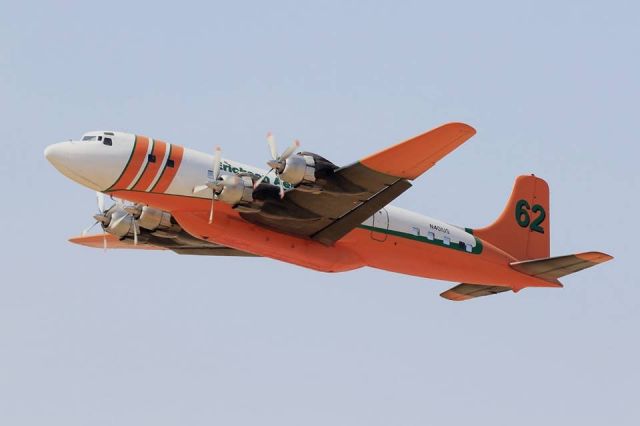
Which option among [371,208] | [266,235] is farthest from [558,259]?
[266,235]

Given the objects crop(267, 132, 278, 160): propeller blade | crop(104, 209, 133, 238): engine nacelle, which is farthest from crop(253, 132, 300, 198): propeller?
crop(104, 209, 133, 238): engine nacelle

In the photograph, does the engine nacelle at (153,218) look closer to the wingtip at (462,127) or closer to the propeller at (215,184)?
the propeller at (215,184)

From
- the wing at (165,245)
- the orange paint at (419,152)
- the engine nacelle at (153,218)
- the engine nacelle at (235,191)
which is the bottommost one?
the wing at (165,245)

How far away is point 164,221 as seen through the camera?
113ft

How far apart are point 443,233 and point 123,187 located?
33.2 feet

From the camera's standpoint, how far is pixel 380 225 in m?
34.4

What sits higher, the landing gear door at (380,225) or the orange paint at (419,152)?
the orange paint at (419,152)

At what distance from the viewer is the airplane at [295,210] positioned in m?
30.8

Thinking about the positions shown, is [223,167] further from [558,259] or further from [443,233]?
[558,259]

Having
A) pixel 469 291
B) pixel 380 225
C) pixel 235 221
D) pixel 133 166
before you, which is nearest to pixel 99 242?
pixel 235 221

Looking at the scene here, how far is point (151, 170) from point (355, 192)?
5.39 metres

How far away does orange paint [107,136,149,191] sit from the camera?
3106 cm

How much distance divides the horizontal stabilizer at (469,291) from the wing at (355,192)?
7.06 meters

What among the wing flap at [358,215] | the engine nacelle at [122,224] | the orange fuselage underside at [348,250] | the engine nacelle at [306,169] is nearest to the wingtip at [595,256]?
the orange fuselage underside at [348,250]
